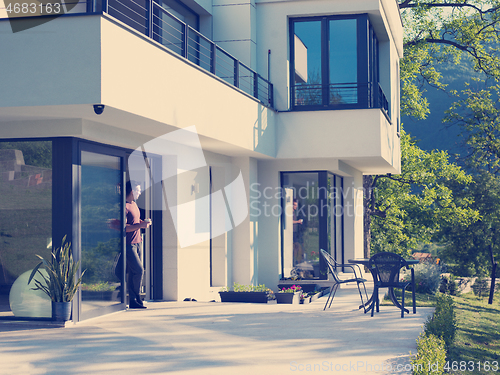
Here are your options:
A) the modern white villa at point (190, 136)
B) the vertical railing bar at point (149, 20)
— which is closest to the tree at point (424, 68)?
the modern white villa at point (190, 136)

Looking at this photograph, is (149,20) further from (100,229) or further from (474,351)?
(474,351)

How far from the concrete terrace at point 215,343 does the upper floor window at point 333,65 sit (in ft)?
19.6

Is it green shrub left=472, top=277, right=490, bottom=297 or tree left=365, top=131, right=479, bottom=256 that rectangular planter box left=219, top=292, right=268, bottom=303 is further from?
green shrub left=472, top=277, right=490, bottom=297

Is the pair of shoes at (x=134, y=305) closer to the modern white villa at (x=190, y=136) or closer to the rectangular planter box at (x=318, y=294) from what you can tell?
the modern white villa at (x=190, y=136)

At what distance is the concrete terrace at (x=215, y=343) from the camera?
5.34m

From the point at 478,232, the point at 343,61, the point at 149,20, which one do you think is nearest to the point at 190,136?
the point at 149,20

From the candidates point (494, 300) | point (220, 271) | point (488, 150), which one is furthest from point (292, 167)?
point (488, 150)

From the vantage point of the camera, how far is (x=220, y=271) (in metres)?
12.4

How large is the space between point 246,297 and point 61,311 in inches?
178

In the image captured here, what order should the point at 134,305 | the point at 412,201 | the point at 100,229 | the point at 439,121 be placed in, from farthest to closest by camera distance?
the point at 439,121, the point at 412,201, the point at 134,305, the point at 100,229

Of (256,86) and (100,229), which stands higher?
(256,86)

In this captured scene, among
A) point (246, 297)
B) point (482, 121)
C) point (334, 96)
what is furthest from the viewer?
point (482, 121)

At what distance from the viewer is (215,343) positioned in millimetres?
6402

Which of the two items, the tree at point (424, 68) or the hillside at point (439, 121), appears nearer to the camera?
the tree at point (424, 68)
